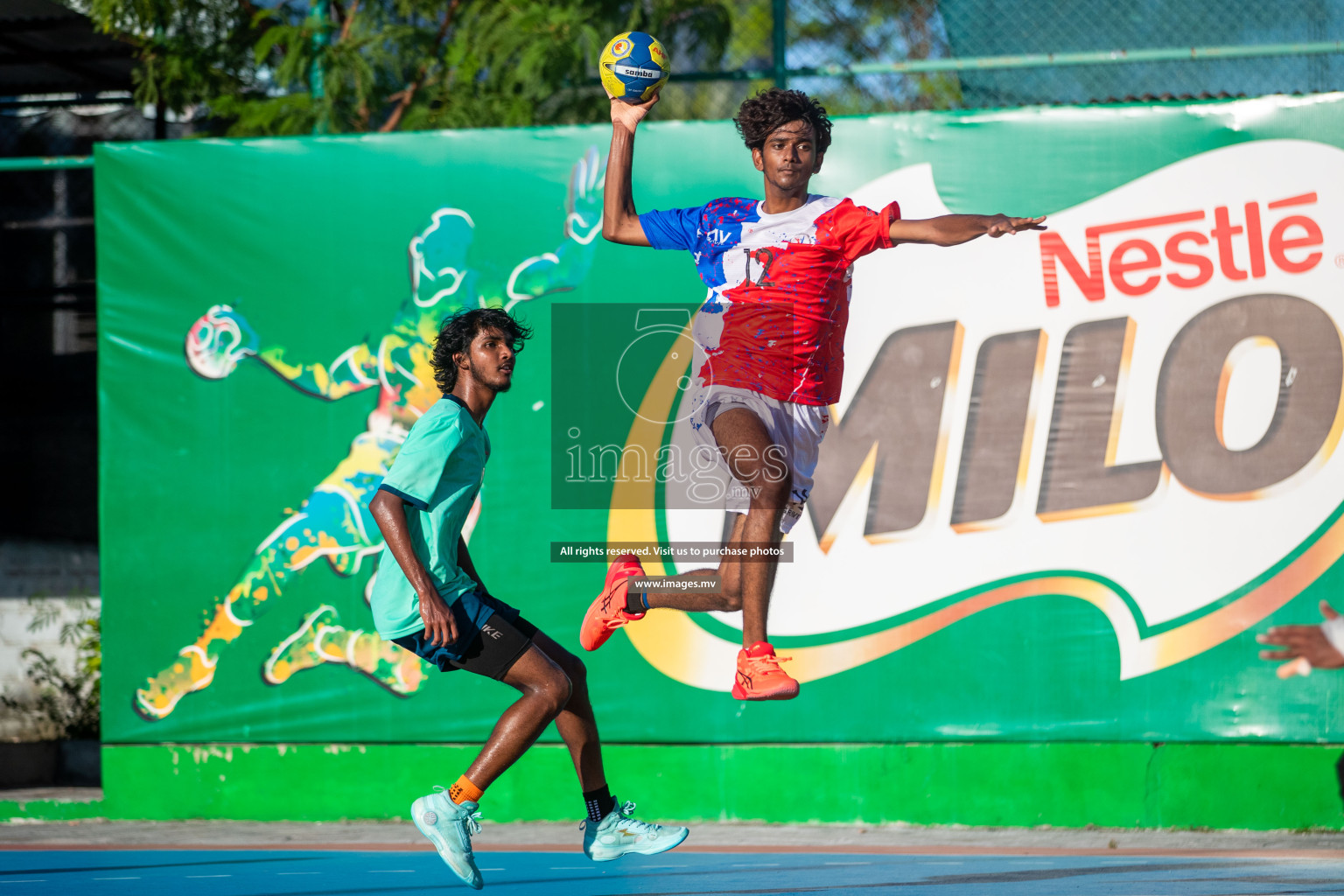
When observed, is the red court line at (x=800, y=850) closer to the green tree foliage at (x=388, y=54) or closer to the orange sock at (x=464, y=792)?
the orange sock at (x=464, y=792)

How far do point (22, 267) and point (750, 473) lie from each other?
7.16 m

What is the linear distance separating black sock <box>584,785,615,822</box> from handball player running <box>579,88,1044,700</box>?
23.5 inches

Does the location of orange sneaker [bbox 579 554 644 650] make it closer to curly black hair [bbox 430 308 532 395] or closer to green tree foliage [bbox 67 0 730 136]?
curly black hair [bbox 430 308 532 395]

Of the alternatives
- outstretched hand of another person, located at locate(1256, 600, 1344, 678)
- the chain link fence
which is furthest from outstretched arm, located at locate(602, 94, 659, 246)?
the chain link fence

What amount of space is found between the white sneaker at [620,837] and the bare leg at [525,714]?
0.47 metres

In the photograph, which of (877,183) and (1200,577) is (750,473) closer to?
(877,183)

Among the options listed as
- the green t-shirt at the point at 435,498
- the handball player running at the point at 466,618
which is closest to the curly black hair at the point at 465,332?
the handball player running at the point at 466,618

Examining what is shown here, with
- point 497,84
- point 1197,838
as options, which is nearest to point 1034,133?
point 497,84

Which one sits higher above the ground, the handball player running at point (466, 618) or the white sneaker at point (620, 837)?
the handball player running at point (466, 618)

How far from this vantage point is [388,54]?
8742mm

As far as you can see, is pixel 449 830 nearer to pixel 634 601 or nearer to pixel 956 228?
pixel 634 601

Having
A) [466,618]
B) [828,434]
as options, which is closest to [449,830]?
[466,618]

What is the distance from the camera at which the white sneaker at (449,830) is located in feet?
16.3

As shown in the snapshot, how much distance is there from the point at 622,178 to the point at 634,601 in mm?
1692
